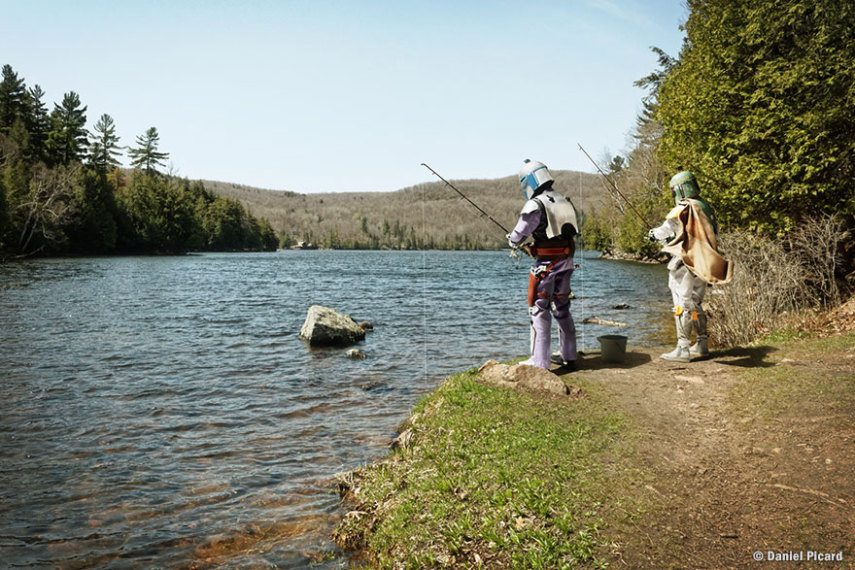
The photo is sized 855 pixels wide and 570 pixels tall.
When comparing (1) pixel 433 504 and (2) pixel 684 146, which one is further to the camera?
(2) pixel 684 146

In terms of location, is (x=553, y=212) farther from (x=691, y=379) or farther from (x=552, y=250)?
(x=691, y=379)

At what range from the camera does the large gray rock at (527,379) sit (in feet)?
25.8

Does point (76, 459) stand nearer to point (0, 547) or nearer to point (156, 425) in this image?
point (156, 425)

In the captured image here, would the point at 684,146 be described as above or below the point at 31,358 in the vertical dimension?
above

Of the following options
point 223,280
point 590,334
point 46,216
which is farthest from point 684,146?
point 46,216

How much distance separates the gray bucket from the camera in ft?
32.1

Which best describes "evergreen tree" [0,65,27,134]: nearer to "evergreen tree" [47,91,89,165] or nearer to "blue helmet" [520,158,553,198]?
"evergreen tree" [47,91,89,165]

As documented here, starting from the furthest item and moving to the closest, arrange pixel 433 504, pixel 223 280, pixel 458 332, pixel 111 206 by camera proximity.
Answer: pixel 111 206 → pixel 223 280 → pixel 458 332 → pixel 433 504

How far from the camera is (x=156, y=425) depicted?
963 centimetres

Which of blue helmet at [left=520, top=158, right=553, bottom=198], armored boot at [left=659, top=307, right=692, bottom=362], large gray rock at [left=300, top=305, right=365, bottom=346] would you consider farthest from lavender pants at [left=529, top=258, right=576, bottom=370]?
large gray rock at [left=300, top=305, right=365, bottom=346]

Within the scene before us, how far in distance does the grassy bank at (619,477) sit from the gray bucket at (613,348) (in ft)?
4.71

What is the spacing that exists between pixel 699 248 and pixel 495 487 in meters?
5.81

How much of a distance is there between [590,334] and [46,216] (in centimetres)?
6723

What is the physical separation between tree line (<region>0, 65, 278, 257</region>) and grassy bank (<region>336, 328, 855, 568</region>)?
208 feet
